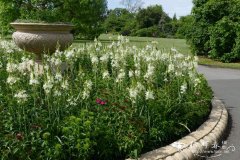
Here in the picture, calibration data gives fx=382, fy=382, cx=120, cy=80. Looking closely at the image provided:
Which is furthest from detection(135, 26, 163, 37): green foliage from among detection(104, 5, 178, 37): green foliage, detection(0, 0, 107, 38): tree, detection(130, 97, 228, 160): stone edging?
detection(130, 97, 228, 160): stone edging

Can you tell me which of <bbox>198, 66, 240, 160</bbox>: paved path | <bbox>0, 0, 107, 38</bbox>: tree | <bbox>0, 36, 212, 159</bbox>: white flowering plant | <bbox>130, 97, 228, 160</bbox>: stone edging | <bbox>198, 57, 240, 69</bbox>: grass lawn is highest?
<bbox>0, 0, 107, 38</bbox>: tree

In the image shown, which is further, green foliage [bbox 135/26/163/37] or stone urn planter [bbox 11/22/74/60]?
green foliage [bbox 135/26/163/37]

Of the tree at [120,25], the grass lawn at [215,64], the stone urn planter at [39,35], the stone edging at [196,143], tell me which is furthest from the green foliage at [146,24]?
the stone edging at [196,143]

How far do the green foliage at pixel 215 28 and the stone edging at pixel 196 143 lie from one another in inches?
506

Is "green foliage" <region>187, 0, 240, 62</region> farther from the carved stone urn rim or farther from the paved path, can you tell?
the carved stone urn rim

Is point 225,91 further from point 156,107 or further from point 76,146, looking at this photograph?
point 76,146

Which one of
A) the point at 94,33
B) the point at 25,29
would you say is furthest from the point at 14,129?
the point at 94,33

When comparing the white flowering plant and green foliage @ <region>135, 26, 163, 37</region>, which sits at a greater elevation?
the white flowering plant

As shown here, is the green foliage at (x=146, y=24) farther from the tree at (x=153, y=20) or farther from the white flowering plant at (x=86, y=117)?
the white flowering plant at (x=86, y=117)

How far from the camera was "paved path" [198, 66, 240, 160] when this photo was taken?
19.7 feet

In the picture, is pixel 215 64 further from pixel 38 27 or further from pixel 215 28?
pixel 38 27

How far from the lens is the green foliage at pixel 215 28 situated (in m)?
19.2

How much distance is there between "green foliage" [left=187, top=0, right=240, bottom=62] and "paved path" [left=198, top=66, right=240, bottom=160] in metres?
2.97

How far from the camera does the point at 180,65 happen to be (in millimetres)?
7383
